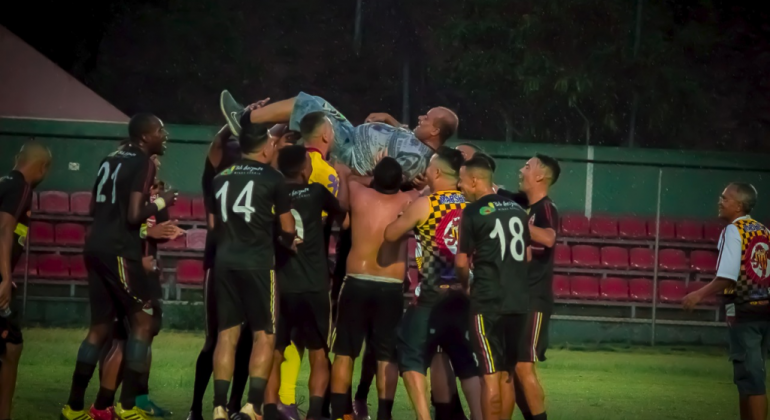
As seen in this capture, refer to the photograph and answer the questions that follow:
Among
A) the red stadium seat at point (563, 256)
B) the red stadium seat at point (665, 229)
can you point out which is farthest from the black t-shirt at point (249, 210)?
the red stadium seat at point (665, 229)

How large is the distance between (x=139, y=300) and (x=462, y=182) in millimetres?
2395

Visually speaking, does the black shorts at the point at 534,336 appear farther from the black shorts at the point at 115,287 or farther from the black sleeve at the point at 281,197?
the black shorts at the point at 115,287

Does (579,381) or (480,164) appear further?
(579,381)

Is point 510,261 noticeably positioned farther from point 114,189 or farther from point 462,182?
point 114,189

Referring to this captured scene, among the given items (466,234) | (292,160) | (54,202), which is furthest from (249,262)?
(54,202)

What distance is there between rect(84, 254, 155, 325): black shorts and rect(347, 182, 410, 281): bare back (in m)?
1.46

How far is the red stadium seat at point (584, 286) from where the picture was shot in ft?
47.8

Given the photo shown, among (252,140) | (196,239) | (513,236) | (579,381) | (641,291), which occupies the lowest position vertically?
(579,381)

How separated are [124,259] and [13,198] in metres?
0.94

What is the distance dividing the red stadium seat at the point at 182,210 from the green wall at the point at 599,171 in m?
0.81

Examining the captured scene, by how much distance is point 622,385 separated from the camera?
419 inches

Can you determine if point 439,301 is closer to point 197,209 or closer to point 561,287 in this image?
point 561,287

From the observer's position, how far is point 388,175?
6902mm

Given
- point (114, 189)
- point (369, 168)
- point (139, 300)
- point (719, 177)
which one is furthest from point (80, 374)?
point (719, 177)
